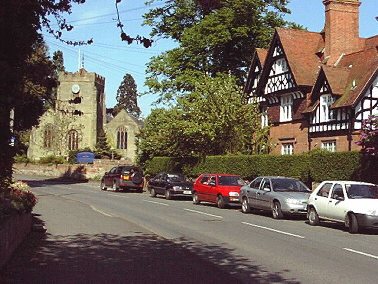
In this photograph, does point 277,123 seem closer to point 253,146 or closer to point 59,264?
point 253,146

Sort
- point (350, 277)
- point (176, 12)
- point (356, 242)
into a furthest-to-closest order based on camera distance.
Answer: point (176, 12) < point (356, 242) < point (350, 277)

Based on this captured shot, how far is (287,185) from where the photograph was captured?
875 inches

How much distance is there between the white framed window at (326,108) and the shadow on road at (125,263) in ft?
74.3

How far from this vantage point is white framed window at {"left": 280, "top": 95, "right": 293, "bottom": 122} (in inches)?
1524

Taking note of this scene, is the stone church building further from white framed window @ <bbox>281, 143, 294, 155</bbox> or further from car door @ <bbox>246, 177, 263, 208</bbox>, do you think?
car door @ <bbox>246, 177, 263, 208</bbox>

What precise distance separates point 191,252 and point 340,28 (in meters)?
29.5

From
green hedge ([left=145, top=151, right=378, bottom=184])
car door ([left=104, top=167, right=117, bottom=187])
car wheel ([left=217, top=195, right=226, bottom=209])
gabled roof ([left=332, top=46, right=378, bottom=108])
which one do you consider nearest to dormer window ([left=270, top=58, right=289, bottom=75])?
gabled roof ([left=332, top=46, right=378, bottom=108])

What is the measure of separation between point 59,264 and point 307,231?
8.78 metres

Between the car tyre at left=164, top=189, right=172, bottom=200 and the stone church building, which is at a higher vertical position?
the stone church building

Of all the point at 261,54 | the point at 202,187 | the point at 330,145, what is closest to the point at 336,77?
the point at 330,145

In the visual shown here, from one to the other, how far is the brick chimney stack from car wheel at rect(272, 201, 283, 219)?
19.5m

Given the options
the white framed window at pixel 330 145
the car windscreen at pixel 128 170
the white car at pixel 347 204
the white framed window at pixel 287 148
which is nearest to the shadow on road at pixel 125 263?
the white car at pixel 347 204

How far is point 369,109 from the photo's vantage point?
3206 centimetres

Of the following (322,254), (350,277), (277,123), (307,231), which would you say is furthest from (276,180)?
(277,123)
